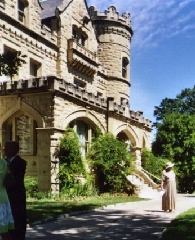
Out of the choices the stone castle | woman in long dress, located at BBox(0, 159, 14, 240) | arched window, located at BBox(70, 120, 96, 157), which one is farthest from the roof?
woman in long dress, located at BBox(0, 159, 14, 240)

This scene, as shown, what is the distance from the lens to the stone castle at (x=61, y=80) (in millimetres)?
16984

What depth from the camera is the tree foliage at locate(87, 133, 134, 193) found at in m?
19.1

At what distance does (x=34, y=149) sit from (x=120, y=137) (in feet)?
29.6

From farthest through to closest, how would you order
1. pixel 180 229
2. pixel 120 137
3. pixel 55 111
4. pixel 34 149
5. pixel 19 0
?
1. pixel 120 137
2. pixel 19 0
3. pixel 34 149
4. pixel 55 111
5. pixel 180 229

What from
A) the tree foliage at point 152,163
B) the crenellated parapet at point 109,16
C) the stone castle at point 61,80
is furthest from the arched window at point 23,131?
the crenellated parapet at point 109,16

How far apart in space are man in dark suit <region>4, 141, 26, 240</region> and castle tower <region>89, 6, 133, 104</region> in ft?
72.3

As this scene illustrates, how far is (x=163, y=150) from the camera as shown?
27172mm

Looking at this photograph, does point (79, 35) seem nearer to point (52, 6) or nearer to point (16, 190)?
point (52, 6)

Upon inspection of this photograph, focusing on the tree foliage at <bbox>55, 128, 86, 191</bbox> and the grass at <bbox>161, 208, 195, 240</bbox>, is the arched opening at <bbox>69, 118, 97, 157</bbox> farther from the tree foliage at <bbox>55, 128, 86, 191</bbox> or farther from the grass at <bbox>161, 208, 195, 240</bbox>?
the grass at <bbox>161, 208, 195, 240</bbox>

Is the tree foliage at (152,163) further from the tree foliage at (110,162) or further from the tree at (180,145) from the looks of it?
the tree foliage at (110,162)

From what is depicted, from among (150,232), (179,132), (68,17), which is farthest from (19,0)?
(150,232)

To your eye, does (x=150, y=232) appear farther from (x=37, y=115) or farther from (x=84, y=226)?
(x=37, y=115)

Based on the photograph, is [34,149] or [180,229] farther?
[34,149]

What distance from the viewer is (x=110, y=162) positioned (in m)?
19.0
